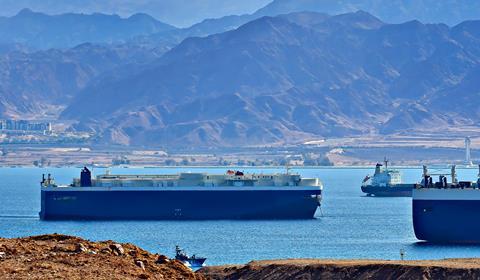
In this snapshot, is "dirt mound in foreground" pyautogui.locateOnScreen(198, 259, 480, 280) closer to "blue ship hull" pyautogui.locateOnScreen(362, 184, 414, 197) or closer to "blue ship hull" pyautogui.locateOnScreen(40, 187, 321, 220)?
"blue ship hull" pyautogui.locateOnScreen(40, 187, 321, 220)

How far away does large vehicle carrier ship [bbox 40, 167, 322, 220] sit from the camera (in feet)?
362

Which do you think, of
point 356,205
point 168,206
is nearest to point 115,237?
point 168,206

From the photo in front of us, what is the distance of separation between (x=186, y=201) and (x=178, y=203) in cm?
58

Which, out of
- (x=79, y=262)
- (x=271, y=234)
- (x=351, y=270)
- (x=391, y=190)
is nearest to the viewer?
(x=79, y=262)

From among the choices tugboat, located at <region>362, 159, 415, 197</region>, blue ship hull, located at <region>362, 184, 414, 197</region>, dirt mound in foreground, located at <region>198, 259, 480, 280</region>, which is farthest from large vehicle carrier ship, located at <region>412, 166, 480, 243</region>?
tugboat, located at <region>362, 159, 415, 197</region>

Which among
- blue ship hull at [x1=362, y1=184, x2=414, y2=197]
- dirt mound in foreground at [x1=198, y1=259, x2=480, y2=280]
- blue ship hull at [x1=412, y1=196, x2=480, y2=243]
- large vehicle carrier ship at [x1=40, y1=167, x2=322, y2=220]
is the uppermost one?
blue ship hull at [x1=362, y1=184, x2=414, y2=197]

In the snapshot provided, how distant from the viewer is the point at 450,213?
75.8 meters

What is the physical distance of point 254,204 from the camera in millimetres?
110625

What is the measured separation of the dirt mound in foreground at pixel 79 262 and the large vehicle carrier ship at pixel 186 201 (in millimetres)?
79109

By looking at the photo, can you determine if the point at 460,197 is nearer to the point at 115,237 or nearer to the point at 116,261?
the point at 115,237

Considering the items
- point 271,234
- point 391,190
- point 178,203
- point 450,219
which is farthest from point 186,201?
point 391,190

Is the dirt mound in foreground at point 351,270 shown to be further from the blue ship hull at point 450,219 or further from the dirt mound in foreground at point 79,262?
the blue ship hull at point 450,219

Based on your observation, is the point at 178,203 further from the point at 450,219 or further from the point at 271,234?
the point at 450,219

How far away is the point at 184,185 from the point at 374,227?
16.9 m
